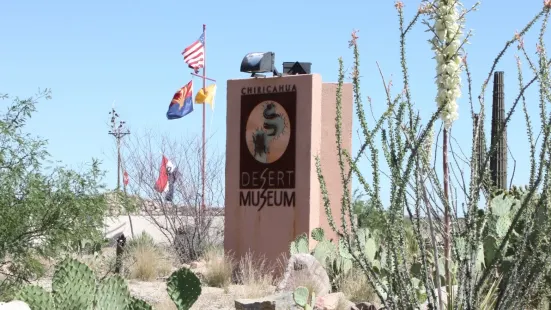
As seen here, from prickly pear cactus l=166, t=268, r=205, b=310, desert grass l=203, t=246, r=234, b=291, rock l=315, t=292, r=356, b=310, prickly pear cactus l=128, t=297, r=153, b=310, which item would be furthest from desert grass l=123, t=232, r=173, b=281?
prickly pear cactus l=128, t=297, r=153, b=310

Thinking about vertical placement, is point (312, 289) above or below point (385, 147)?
below

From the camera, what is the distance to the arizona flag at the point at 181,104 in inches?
921

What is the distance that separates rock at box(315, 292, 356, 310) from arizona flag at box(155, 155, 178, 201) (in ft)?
32.4

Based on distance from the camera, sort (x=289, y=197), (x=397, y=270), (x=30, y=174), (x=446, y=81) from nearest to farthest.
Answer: (x=446, y=81)
(x=397, y=270)
(x=30, y=174)
(x=289, y=197)

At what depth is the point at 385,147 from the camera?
199 inches

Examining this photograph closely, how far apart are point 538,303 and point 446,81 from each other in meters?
4.94

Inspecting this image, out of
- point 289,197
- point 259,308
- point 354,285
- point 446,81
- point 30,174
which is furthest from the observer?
point 289,197

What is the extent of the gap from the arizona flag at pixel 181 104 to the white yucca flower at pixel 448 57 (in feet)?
62.6

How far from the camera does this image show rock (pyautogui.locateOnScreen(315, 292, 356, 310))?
28.8 feet

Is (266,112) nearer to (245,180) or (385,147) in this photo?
(245,180)

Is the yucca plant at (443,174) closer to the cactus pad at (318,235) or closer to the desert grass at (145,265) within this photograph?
the cactus pad at (318,235)

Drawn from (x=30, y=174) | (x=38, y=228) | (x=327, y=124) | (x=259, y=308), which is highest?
(x=327, y=124)

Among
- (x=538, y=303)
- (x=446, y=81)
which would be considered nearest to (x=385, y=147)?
(x=446, y=81)

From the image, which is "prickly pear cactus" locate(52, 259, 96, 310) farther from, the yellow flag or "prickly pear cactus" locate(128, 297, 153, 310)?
the yellow flag
